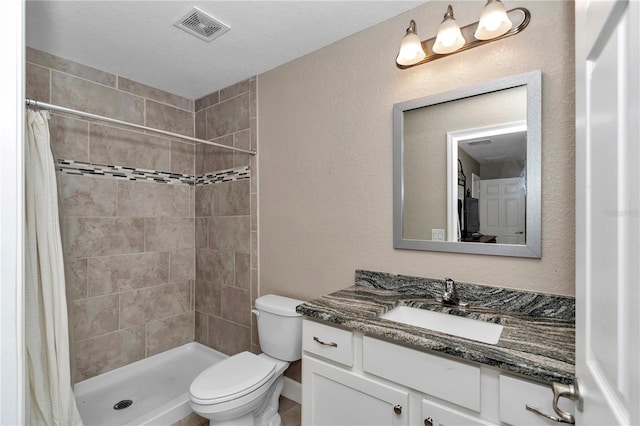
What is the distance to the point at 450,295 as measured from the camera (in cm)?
141

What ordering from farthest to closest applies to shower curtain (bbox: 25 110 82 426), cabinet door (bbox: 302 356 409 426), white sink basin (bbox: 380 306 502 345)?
shower curtain (bbox: 25 110 82 426)
white sink basin (bbox: 380 306 502 345)
cabinet door (bbox: 302 356 409 426)

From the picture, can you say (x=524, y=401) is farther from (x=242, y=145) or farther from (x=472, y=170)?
(x=242, y=145)

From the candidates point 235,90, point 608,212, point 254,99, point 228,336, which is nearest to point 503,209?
point 608,212

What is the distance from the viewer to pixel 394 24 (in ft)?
5.45

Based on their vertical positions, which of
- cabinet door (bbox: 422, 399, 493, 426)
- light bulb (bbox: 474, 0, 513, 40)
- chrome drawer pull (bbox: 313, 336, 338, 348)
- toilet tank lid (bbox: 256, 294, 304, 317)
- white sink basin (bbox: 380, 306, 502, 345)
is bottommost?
cabinet door (bbox: 422, 399, 493, 426)

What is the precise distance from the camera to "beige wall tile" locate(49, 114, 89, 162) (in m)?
2.03

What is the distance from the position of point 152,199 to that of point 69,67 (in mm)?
1054

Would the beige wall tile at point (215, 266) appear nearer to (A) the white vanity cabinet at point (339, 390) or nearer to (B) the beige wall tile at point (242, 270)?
(B) the beige wall tile at point (242, 270)

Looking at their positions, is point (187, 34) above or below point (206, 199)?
above

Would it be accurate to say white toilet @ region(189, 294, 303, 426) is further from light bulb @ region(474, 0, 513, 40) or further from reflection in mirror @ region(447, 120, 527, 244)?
light bulb @ region(474, 0, 513, 40)

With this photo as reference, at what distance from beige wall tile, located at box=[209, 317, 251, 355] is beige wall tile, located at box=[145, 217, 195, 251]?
724 mm

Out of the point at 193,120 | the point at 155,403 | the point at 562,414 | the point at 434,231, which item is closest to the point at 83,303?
the point at 155,403

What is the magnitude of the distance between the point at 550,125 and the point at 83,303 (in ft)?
9.73

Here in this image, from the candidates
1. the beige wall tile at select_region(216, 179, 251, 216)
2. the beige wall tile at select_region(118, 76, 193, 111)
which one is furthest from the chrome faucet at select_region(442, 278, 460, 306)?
the beige wall tile at select_region(118, 76, 193, 111)
